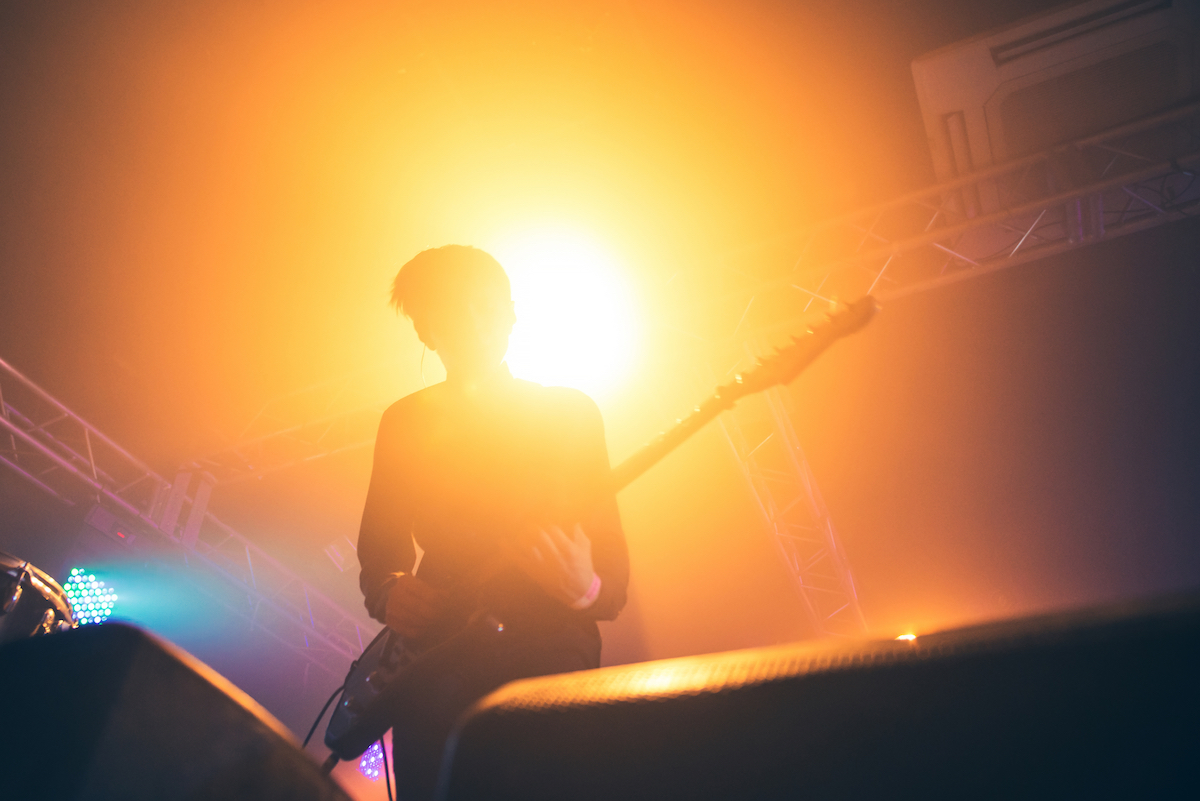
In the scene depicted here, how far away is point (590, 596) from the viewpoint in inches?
57.4

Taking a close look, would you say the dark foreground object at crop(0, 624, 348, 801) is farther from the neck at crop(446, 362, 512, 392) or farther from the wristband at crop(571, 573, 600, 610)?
the neck at crop(446, 362, 512, 392)

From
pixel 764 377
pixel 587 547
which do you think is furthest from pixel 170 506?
pixel 764 377

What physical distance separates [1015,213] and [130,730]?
545cm

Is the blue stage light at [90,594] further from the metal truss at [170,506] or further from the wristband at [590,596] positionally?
the wristband at [590,596]

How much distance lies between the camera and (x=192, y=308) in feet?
16.8

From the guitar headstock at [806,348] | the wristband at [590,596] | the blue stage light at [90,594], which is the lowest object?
the blue stage light at [90,594]

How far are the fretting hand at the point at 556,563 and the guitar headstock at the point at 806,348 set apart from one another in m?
0.64

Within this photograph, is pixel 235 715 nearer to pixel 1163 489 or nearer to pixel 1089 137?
pixel 1089 137

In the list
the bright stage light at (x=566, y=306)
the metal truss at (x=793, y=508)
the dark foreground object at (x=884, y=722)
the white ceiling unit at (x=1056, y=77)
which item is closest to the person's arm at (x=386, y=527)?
→ the dark foreground object at (x=884, y=722)

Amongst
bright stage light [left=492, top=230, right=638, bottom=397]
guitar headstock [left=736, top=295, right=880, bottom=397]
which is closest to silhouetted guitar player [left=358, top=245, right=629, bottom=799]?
guitar headstock [left=736, top=295, right=880, bottom=397]

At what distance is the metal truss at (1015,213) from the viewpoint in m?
4.47

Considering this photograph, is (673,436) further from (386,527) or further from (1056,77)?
(1056,77)

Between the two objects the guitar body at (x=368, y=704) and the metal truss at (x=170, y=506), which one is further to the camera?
the metal truss at (x=170, y=506)

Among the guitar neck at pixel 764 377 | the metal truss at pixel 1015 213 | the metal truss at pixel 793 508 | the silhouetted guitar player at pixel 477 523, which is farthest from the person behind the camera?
the metal truss at pixel 793 508
